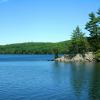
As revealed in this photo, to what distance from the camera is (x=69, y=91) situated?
155ft

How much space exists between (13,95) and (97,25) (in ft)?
295

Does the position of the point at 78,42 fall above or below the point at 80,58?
above

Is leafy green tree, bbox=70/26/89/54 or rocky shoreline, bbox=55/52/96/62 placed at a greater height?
leafy green tree, bbox=70/26/89/54

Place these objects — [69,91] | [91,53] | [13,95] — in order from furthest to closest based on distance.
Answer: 1. [91,53]
2. [69,91]
3. [13,95]

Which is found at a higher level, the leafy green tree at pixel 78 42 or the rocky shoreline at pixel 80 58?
the leafy green tree at pixel 78 42

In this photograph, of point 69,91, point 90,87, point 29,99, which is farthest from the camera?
point 90,87

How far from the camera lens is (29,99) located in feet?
134

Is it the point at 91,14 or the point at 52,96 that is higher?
the point at 91,14

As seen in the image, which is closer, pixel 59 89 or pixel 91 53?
→ pixel 59 89

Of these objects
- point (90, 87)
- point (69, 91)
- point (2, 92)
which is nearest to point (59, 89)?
point (69, 91)

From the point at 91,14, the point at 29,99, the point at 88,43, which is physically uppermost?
the point at 91,14

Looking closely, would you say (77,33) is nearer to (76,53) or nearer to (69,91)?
(76,53)

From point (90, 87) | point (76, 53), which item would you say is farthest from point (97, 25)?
point (90, 87)

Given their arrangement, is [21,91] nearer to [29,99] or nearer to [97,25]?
[29,99]
